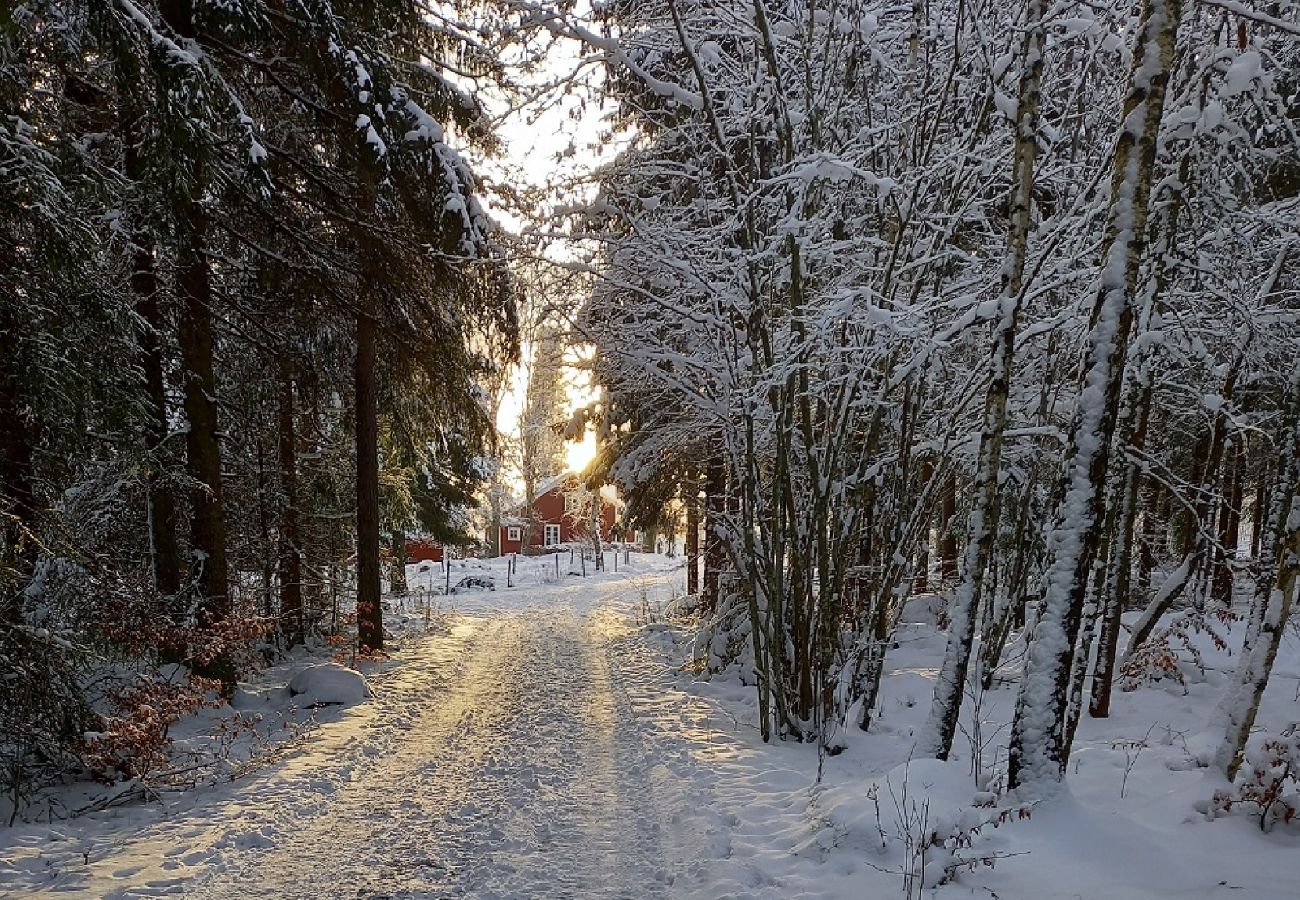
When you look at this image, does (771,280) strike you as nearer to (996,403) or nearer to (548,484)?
(996,403)

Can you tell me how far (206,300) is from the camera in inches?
312


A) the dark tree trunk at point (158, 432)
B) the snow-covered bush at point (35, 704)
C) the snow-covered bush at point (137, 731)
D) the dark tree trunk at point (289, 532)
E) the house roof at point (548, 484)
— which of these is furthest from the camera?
the house roof at point (548, 484)

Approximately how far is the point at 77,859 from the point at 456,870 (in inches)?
94.8

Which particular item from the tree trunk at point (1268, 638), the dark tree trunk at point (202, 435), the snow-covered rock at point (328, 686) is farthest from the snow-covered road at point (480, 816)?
the tree trunk at point (1268, 638)

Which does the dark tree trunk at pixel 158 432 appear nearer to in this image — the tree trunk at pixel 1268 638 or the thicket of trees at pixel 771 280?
the thicket of trees at pixel 771 280

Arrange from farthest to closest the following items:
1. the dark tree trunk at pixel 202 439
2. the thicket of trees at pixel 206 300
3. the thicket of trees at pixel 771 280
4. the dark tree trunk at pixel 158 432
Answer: the dark tree trunk at pixel 202 439 < the dark tree trunk at pixel 158 432 < the thicket of trees at pixel 206 300 < the thicket of trees at pixel 771 280

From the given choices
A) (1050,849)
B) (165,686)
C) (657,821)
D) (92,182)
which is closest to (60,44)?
(92,182)

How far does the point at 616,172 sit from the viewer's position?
24.3 ft

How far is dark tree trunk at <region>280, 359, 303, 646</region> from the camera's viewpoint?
38.8 feet

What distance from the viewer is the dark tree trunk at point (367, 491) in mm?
11844

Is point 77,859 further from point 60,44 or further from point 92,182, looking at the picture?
point 60,44

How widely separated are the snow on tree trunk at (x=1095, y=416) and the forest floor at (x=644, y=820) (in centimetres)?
49

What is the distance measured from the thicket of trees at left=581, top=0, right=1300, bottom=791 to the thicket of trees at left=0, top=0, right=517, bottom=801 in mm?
2450

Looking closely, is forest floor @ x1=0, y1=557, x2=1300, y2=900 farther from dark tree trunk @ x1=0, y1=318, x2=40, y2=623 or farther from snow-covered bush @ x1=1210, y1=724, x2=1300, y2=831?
dark tree trunk @ x1=0, y1=318, x2=40, y2=623
